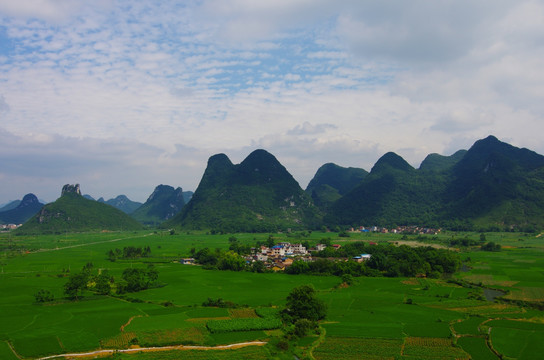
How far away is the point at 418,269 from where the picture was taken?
162 ft

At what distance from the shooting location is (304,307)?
28.2 m

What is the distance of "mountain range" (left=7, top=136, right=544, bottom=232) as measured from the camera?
101m

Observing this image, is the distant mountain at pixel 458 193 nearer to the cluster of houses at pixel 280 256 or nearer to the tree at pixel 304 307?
the cluster of houses at pixel 280 256

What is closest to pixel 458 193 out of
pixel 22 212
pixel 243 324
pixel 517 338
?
pixel 517 338

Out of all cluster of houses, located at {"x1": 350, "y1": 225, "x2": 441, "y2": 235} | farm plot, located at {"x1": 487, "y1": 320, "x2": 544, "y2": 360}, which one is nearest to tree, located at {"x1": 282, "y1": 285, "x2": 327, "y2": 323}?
farm plot, located at {"x1": 487, "y1": 320, "x2": 544, "y2": 360}

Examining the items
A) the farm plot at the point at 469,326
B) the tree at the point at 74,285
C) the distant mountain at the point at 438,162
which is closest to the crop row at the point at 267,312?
the farm plot at the point at 469,326

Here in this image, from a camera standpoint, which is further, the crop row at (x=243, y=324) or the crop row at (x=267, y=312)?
the crop row at (x=267, y=312)

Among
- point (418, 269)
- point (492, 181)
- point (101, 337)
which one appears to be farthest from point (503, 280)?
point (492, 181)

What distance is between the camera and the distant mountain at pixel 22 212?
176 metres

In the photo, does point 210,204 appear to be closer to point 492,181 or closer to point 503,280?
point 492,181

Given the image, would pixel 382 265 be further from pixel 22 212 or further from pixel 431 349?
pixel 22 212

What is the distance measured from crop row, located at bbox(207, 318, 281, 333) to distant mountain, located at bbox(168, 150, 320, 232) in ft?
290

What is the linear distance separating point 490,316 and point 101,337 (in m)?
27.5

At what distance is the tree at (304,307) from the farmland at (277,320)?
0.82 m
